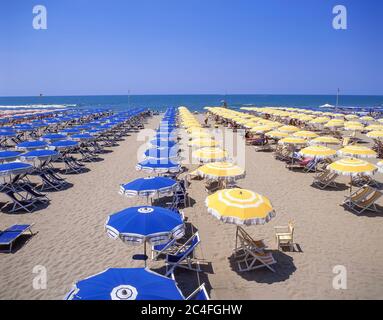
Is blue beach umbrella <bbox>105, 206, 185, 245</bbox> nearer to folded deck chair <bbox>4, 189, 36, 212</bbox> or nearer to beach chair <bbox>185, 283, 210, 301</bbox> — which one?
beach chair <bbox>185, 283, 210, 301</bbox>

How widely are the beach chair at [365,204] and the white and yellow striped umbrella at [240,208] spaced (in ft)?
14.3

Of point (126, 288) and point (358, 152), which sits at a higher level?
point (358, 152)

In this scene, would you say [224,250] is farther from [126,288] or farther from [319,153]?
[319,153]

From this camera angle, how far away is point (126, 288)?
10.5 ft

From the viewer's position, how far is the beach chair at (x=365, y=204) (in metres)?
8.36

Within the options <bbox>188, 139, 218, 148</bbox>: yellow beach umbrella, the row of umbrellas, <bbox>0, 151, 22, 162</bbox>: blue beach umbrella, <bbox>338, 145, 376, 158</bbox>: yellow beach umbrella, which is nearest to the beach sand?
the row of umbrellas

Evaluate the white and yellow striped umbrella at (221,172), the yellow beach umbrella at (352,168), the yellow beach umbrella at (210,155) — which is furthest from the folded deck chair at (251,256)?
the yellow beach umbrella at (210,155)

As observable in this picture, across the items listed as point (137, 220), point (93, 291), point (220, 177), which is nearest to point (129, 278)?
point (93, 291)

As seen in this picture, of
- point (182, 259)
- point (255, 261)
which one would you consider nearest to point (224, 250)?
point (255, 261)

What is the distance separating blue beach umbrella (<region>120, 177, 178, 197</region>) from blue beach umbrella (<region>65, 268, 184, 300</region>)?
309 cm

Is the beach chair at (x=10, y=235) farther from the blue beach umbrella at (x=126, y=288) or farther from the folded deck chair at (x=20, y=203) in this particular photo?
the blue beach umbrella at (x=126, y=288)

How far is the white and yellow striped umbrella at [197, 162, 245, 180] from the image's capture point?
7.55 meters

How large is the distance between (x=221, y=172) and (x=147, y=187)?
1.99 metres
